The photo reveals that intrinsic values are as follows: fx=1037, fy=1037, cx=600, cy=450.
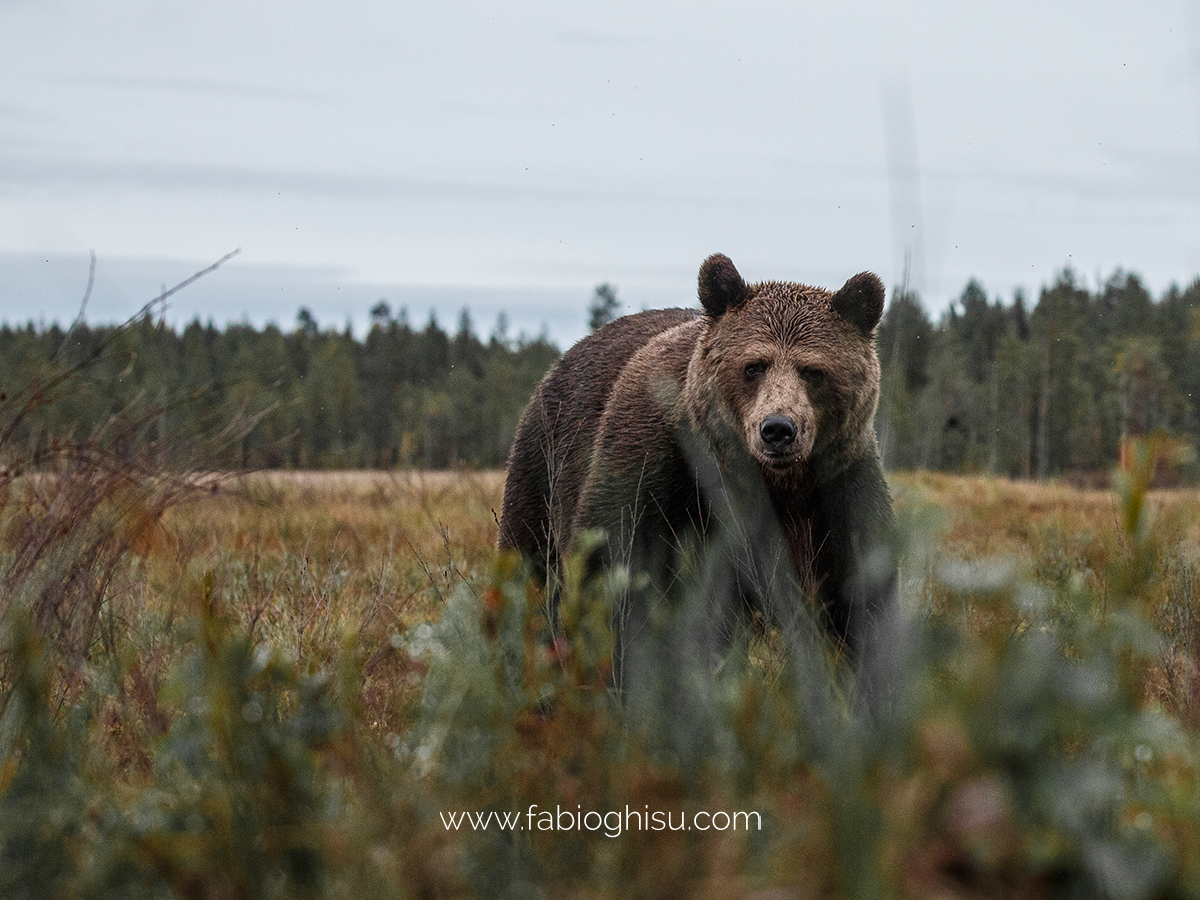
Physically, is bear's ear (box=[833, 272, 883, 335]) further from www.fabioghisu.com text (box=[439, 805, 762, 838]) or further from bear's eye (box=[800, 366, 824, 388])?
www.fabioghisu.com text (box=[439, 805, 762, 838])

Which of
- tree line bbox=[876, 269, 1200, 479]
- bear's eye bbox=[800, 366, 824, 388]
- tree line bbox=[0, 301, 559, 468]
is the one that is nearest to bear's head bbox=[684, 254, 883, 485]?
bear's eye bbox=[800, 366, 824, 388]

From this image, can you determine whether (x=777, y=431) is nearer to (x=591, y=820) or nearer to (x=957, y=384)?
(x=591, y=820)

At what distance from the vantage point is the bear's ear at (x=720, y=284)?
14.7 feet

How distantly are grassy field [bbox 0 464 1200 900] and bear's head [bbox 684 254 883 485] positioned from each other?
3.76 ft

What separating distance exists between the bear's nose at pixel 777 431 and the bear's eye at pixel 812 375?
0.47 m

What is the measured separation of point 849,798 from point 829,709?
2.33ft

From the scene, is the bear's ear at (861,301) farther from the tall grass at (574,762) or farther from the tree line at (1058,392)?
the tree line at (1058,392)

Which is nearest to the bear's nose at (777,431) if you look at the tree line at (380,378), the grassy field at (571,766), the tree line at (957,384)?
the grassy field at (571,766)

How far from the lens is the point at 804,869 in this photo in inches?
50.9

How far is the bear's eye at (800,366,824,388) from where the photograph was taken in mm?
4117

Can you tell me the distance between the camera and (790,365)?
13.4ft

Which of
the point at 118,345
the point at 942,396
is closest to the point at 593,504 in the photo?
the point at 118,345

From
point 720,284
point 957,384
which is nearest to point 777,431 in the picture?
point 720,284

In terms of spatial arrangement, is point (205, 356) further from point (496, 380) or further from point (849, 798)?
point (849, 798)
